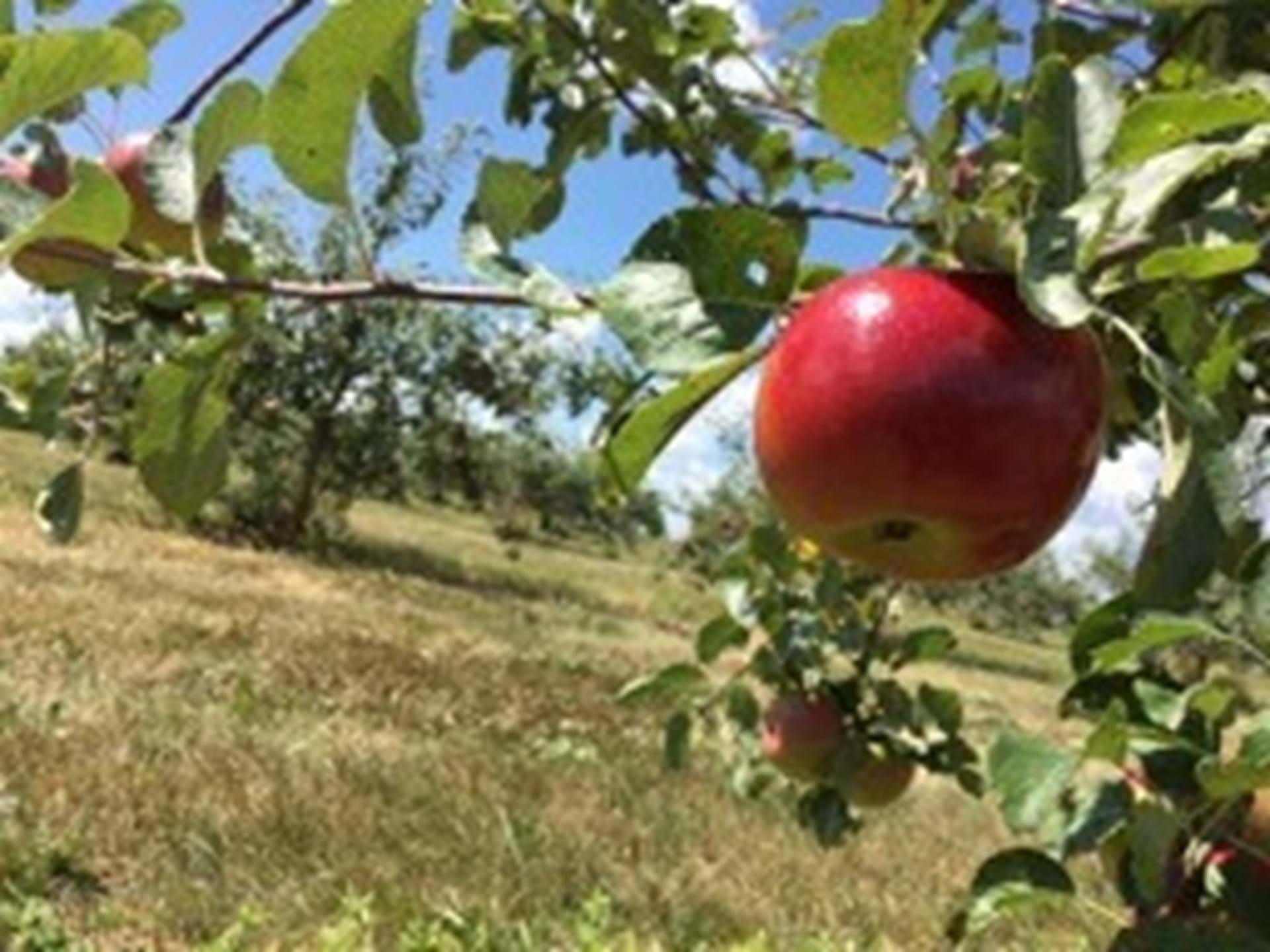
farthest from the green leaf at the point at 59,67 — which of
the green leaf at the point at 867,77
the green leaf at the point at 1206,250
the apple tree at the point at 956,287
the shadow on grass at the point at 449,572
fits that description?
the shadow on grass at the point at 449,572

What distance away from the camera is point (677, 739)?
1.83 meters

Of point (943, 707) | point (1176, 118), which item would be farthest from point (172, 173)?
point (943, 707)

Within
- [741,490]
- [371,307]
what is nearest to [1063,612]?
[741,490]

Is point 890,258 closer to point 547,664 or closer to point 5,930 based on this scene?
point 5,930

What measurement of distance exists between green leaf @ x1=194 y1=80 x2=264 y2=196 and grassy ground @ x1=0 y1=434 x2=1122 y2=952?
6.87ft

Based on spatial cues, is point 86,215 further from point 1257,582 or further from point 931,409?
point 1257,582

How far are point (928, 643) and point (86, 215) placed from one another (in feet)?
4.25

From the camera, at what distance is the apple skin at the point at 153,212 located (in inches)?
31.1

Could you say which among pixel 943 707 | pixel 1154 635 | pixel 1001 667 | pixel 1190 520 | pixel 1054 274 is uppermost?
pixel 1054 274

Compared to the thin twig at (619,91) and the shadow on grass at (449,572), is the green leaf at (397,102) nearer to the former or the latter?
the thin twig at (619,91)

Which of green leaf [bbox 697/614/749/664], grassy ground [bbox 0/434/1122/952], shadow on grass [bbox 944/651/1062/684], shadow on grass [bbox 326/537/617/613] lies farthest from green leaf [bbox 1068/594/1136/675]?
shadow on grass [bbox 944/651/1062/684]

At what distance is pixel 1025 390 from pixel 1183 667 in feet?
5.31

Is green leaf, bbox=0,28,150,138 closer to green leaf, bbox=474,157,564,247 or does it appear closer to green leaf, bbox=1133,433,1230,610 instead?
green leaf, bbox=474,157,564,247

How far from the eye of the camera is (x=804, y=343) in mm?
591
